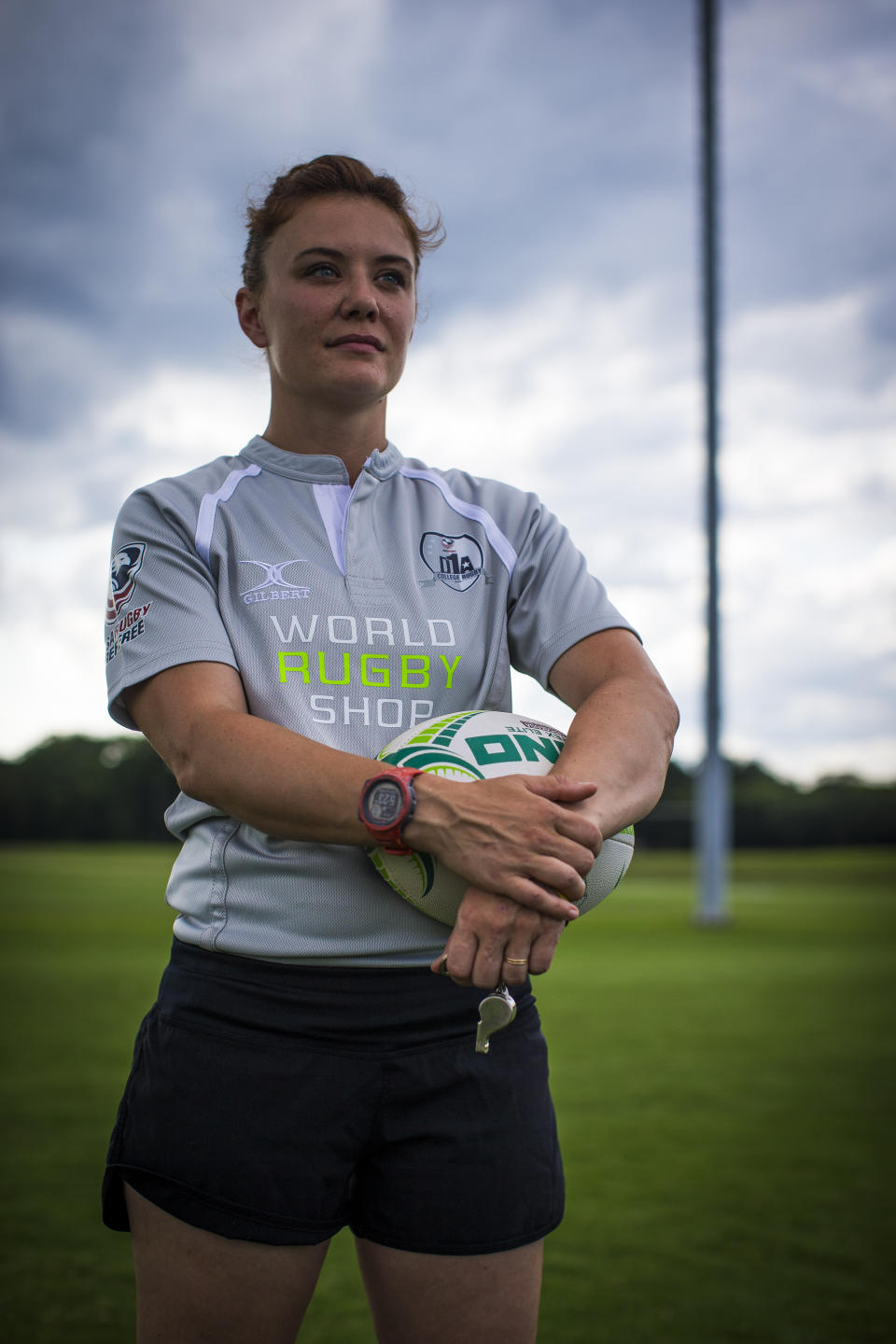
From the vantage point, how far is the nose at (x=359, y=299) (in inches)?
58.7

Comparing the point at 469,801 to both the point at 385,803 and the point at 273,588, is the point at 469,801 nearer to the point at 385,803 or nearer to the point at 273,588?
the point at 385,803

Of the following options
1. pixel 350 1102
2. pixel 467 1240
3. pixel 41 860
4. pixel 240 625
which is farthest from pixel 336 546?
pixel 41 860

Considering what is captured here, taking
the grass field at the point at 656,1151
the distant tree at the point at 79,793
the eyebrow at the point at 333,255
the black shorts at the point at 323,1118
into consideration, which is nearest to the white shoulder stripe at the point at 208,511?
the eyebrow at the point at 333,255

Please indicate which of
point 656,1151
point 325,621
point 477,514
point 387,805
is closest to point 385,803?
point 387,805

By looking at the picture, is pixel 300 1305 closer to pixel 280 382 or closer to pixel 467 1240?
pixel 467 1240

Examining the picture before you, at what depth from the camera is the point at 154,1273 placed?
1.32 meters

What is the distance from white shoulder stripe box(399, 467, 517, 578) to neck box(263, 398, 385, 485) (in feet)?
0.24

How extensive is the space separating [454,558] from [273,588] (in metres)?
0.26

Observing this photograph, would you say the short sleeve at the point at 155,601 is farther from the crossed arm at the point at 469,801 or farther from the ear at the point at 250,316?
the ear at the point at 250,316

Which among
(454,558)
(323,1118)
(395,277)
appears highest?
(395,277)

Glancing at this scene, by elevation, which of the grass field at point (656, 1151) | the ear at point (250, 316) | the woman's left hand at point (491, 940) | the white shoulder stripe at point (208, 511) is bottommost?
the grass field at point (656, 1151)

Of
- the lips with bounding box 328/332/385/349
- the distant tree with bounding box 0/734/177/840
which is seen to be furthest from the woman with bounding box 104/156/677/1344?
the distant tree with bounding box 0/734/177/840

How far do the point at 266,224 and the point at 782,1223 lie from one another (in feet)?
10.6

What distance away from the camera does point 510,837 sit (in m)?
1.22
